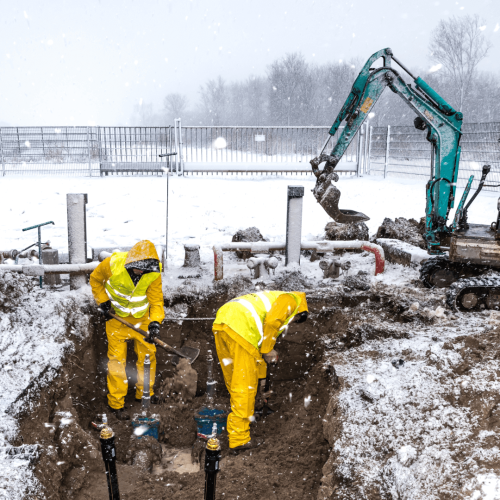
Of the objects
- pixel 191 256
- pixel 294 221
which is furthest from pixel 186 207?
pixel 294 221

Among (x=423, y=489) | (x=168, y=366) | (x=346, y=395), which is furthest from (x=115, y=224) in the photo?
(x=423, y=489)

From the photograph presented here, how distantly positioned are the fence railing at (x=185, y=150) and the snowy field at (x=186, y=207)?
55cm

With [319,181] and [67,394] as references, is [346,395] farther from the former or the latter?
[319,181]

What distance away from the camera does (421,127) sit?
22.1 feet

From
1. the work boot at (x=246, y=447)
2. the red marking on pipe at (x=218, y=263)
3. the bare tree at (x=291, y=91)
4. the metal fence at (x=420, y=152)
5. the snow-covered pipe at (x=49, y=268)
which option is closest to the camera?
the work boot at (x=246, y=447)

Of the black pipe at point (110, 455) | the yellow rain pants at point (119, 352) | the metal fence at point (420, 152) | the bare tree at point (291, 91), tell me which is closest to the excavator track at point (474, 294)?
the yellow rain pants at point (119, 352)

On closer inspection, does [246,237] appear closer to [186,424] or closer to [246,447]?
[186,424]

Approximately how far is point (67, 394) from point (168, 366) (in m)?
1.56

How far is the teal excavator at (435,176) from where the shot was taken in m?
6.09

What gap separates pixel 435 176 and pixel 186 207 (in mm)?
6592

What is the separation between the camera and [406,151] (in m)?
15.6

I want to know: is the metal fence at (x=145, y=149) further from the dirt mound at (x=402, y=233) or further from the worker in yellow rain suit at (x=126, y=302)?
the worker in yellow rain suit at (x=126, y=302)

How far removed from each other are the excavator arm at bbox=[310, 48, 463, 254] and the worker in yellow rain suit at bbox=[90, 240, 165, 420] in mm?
2857

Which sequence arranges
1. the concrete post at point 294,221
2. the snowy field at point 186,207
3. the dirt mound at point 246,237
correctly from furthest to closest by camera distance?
1. the snowy field at point 186,207
2. the dirt mound at point 246,237
3. the concrete post at point 294,221
